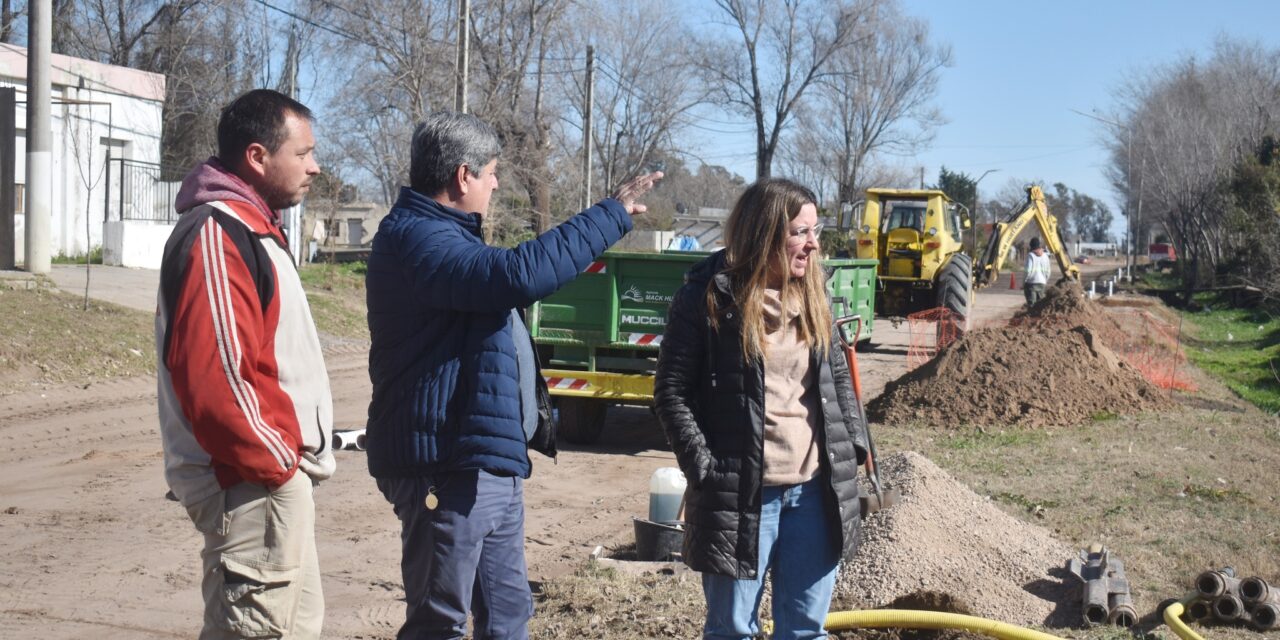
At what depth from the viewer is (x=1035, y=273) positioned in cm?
2328

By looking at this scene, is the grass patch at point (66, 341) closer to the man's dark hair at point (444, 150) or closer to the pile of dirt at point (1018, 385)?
the pile of dirt at point (1018, 385)

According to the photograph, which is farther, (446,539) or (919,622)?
(919,622)

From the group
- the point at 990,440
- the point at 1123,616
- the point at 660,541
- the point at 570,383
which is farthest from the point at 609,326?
the point at 1123,616

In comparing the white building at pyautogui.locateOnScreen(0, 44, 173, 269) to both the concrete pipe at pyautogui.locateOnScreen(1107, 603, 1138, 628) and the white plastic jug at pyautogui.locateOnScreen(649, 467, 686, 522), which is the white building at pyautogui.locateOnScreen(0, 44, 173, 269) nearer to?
the white plastic jug at pyautogui.locateOnScreen(649, 467, 686, 522)

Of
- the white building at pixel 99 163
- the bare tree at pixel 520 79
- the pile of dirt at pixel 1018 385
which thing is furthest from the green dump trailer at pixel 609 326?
the bare tree at pixel 520 79

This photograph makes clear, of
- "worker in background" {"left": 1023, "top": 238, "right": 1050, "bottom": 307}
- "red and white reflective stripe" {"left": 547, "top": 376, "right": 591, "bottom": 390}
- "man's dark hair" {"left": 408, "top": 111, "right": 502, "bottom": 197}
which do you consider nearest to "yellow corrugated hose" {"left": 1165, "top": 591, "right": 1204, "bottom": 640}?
"man's dark hair" {"left": 408, "top": 111, "right": 502, "bottom": 197}

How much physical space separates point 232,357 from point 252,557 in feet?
1.62

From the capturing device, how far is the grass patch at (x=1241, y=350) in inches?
673

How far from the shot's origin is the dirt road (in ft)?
18.1

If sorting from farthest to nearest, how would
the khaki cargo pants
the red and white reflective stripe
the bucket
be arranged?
1. the red and white reflective stripe
2. the bucket
3. the khaki cargo pants

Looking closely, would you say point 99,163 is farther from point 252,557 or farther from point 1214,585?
point 252,557

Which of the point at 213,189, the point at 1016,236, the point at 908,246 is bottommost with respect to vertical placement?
the point at 213,189

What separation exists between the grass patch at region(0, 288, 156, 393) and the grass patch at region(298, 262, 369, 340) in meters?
3.55

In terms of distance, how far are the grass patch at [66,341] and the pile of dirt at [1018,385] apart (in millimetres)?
8271
